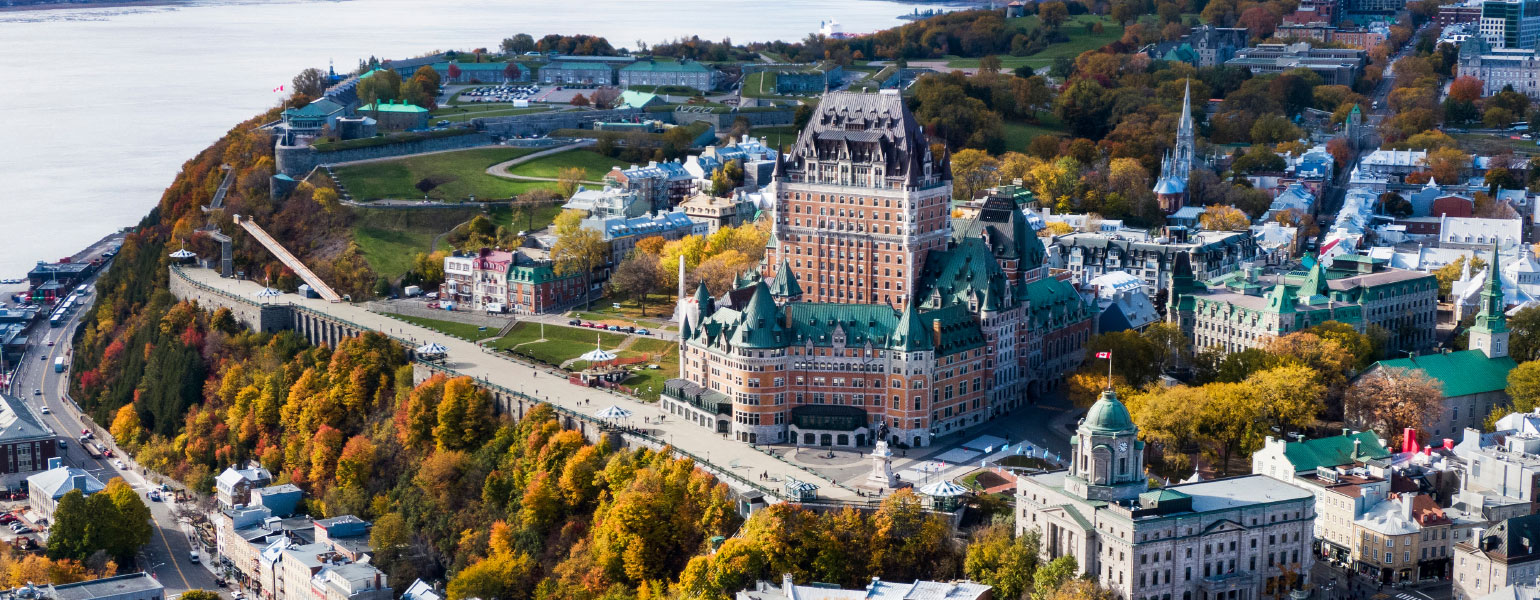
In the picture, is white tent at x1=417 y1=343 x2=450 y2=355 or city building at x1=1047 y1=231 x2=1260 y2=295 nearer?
white tent at x1=417 y1=343 x2=450 y2=355

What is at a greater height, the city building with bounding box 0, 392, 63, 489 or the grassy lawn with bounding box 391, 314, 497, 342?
the grassy lawn with bounding box 391, 314, 497, 342

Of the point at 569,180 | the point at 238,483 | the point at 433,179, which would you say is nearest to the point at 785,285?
the point at 238,483

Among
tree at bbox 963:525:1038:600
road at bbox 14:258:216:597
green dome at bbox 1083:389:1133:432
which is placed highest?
green dome at bbox 1083:389:1133:432

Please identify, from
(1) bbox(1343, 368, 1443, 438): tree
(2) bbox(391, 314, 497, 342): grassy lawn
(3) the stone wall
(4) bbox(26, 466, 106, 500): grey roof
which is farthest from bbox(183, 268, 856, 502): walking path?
(1) bbox(1343, 368, 1443, 438): tree

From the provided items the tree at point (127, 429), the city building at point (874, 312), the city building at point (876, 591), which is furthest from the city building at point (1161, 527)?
the tree at point (127, 429)

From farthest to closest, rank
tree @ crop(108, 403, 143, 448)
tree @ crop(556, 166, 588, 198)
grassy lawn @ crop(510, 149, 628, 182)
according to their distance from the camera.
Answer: grassy lawn @ crop(510, 149, 628, 182) < tree @ crop(556, 166, 588, 198) < tree @ crop(108, 403, 143, 448)

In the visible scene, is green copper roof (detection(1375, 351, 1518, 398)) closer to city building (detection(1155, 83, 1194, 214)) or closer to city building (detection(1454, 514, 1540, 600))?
city building (detection(1454, 514, 1540, 600))

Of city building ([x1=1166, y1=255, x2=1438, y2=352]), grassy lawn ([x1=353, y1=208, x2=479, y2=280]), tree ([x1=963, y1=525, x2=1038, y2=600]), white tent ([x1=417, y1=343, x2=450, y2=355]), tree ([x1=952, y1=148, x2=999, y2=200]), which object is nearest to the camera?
tree ([x1=963, y1=525, x2=1038, y2=600])
